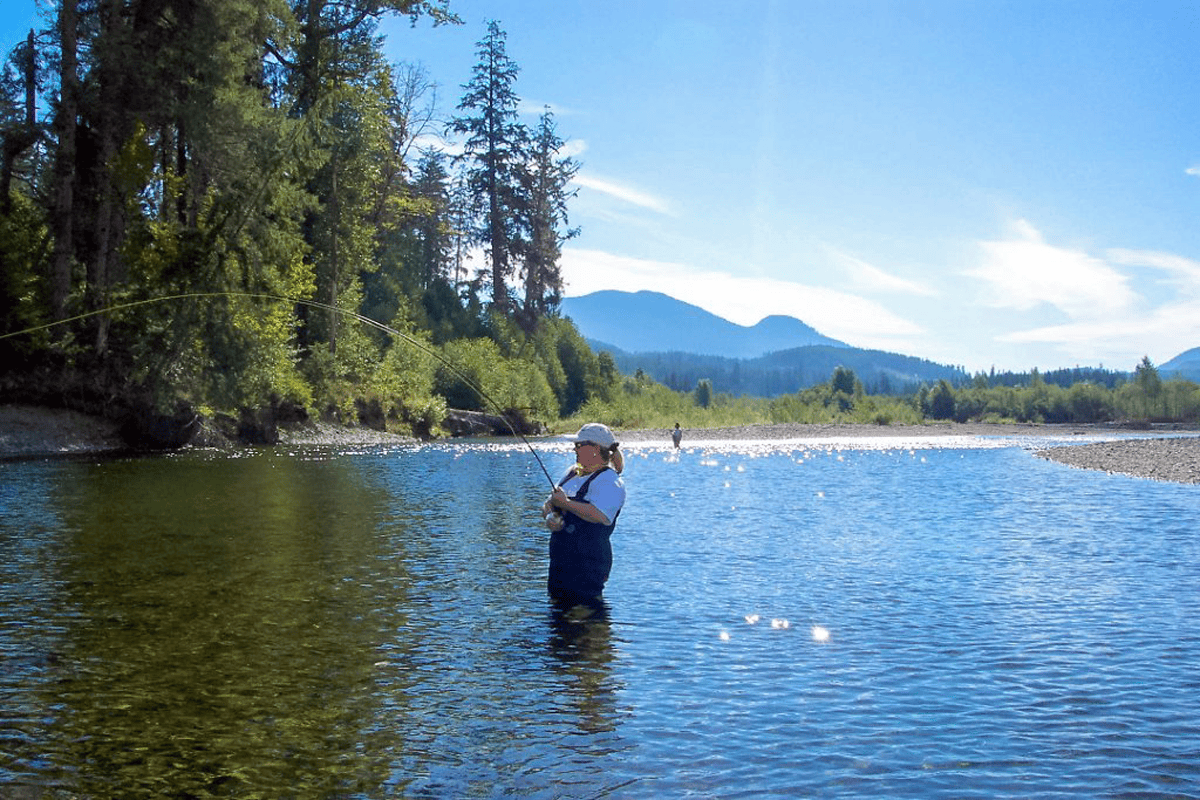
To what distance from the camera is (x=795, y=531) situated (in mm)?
19797

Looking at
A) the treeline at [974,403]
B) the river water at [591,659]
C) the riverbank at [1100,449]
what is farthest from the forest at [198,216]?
the treeline at [974,403]

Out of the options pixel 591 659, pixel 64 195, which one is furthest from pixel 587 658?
pixel 64 195

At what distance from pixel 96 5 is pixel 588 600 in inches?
1523

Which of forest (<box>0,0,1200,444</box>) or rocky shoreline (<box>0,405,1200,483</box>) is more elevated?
forest (<box>0,0,1200,444</box>)

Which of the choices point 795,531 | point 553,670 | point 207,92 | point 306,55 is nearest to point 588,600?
point 553,670

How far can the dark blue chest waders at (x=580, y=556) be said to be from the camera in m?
11.3

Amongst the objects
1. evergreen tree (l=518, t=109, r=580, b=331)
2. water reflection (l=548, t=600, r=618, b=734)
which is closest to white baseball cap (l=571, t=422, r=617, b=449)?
water reflection (l=548, t=600, r=618, b=734)

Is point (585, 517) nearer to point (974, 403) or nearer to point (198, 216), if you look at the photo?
point (198, 216)

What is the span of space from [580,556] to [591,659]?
2.21 meters

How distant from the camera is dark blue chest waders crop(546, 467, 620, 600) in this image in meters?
11.3

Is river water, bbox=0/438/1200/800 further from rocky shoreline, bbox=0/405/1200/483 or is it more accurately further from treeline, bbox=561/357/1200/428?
treeline, bbox=561/357/1200/428

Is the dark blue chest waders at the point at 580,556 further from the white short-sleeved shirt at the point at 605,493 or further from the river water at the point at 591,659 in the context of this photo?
the river water at the point at 591,659

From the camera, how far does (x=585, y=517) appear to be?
430 inches

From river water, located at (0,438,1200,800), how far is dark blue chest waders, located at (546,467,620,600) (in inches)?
17.4
